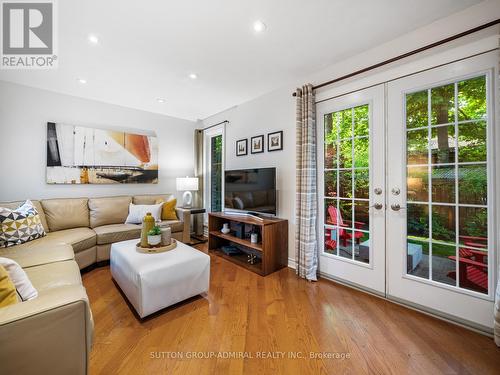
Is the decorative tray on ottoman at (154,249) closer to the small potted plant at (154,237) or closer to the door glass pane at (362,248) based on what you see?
the small potted plant at (154,237)

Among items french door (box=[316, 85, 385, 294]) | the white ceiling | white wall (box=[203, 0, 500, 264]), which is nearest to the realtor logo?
the white ceiling

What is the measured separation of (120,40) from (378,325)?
3.24 m

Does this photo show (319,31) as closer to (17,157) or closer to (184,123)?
(184,123)

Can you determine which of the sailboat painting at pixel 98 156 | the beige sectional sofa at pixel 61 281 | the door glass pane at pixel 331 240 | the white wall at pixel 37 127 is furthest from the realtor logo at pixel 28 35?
the door glass pane at pixel 331 240

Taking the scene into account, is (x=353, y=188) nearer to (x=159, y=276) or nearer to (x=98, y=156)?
(x=159, y=276)

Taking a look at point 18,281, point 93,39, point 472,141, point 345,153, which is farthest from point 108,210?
point 472,141

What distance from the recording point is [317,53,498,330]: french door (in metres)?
1.59

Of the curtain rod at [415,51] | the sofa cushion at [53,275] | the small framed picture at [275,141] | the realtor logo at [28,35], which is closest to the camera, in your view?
the sofa cushion at [53,275]

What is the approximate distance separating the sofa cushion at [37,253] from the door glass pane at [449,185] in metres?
3.06

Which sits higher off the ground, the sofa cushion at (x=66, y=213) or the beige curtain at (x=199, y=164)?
the beige curtain at (x=199, y=164)

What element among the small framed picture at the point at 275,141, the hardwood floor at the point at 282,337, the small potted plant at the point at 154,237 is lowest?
the hardwood floor at the point at 282,337

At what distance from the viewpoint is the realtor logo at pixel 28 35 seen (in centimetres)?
165

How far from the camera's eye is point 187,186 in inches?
154

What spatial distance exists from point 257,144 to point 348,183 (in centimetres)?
145
